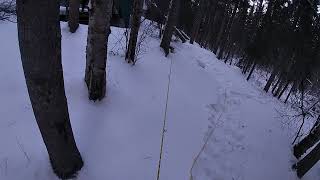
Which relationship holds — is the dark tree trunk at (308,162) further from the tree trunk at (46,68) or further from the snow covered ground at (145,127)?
the tree trunk at (46,68)

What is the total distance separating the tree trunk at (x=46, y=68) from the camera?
2.95 metres

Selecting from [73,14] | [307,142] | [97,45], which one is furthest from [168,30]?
[97,45]

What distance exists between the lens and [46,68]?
10.7 ft

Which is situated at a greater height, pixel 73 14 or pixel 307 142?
pixel 73 14

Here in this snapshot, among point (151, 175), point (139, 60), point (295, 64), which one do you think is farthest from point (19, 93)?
point (295, 64)

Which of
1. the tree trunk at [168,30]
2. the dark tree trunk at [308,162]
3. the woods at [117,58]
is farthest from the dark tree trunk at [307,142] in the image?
the tree trunk at [168,30]

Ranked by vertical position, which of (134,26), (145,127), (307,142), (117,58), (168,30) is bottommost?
(307,142)

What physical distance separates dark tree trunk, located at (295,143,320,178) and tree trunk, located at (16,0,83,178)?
6104mm

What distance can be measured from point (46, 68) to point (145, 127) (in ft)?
11.8

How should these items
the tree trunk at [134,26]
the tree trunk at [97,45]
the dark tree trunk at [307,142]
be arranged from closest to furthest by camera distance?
the tree trunk at [97,45], the dark tree trunk at [307,142], the tree trunk at [134,26]

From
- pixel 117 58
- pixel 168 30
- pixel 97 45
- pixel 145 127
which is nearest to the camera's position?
pixel 97 45

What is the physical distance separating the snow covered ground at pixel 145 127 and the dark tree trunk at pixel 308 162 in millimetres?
226

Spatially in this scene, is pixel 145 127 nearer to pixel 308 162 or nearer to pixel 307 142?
pixel 308 162

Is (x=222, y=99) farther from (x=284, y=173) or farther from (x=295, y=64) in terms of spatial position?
(x=295, y=64)
